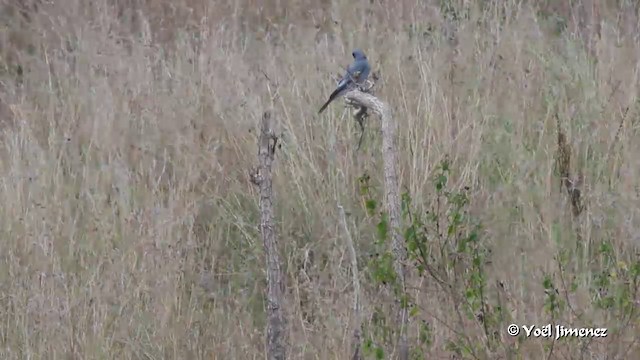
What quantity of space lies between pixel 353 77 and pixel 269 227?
1.49 meters

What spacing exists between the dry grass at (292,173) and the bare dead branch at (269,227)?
0.29m

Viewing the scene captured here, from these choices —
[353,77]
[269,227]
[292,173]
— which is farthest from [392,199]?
[292,173]

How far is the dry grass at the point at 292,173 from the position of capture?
13.2 feet

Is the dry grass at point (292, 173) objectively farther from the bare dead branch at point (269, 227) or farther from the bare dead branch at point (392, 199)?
the bare dead branch at point (269, 227)

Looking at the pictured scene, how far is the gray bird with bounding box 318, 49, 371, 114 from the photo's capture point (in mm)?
4848

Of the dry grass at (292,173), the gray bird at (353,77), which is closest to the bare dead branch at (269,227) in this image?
the dry grass at (292,173)

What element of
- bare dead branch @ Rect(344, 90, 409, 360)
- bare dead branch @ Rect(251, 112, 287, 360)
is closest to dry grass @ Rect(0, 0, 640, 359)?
→ bare dead branch @ Rect(344, 90, 409, 360)

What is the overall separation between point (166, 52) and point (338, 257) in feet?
10.3

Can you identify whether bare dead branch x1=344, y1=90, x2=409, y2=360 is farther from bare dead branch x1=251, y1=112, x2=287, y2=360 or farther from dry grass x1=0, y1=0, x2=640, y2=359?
bare dead branch x1=251, y1=112, x2=287, y2=360

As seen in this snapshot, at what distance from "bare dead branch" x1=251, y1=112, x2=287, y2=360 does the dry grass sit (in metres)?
0.29

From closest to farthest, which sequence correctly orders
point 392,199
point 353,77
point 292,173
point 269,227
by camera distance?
point 269,227 < point 392,199 < point 353,77 < point 292,173

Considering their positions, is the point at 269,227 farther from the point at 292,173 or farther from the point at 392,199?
the point at 292,173

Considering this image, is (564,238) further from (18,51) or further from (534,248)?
(18,51)

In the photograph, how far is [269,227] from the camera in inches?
139
